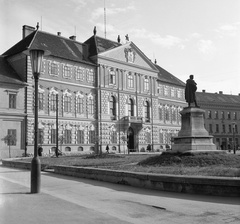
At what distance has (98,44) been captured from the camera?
5400 centimetres

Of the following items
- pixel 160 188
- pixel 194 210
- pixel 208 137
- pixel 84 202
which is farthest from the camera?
pixel 208 137

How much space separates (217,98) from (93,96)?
46.8 metres

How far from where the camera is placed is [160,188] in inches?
468

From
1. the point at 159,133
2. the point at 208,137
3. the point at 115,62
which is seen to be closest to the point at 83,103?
the point at 115,62

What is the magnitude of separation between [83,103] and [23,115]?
33.2 feet

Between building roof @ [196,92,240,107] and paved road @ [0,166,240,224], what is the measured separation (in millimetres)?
72521

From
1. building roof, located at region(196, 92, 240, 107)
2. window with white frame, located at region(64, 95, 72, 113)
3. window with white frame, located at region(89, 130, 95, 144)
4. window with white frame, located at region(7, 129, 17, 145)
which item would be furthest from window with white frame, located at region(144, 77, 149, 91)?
building roof, located at region(196, 92, 240, 107)

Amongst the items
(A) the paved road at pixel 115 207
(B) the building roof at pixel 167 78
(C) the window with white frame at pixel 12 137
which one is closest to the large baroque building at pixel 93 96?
(B) the building roof at pixel 167 78

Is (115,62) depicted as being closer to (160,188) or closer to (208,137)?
(208,137)

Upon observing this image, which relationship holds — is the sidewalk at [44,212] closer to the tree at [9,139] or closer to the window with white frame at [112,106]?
the tree at [9,139]

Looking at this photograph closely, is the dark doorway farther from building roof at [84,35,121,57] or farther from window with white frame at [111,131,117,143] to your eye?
building roof at [84,35,121,57]

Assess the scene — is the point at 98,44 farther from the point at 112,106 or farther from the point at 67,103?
the point at 67,103

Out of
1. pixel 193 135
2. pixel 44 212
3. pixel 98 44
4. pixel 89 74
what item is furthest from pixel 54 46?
pixel 44 212

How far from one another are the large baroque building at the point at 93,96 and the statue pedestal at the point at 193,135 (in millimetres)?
21788
